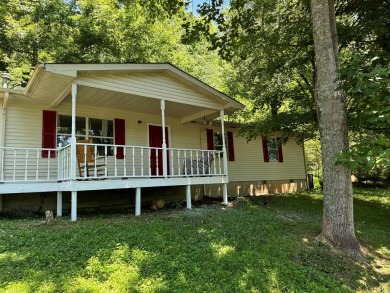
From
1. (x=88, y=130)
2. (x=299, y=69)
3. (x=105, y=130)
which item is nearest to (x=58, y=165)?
(x=88, y=130)

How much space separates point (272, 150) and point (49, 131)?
32.5 ft

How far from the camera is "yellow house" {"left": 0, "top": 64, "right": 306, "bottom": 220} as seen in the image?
6.62 meters

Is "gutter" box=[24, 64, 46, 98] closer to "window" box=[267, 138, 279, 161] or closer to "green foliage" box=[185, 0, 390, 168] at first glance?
"green foliage" box=[185, 0, 390, 168]

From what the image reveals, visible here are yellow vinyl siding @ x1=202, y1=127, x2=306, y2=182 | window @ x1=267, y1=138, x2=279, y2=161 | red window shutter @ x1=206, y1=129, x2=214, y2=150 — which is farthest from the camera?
window @ x1=267, y1=138, x2=279, y2=161

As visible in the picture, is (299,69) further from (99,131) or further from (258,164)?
(99,131)

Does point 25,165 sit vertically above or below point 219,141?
below

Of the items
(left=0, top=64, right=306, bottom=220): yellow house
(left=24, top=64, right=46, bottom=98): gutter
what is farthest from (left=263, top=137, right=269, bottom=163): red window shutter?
(left=24, top=64, right=46, bottom=98): gutter

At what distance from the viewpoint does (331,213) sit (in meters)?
Answer: 5.13

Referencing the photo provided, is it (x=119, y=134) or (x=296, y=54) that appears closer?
(x=119, y=134)

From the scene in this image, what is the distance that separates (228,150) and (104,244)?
8340 millimetres

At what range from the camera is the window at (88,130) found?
813 centimetres

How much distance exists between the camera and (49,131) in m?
7.84

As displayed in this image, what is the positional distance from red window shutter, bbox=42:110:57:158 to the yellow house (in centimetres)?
2

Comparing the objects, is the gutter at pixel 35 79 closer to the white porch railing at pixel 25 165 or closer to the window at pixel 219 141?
the white porch railing at pixel 25 165
